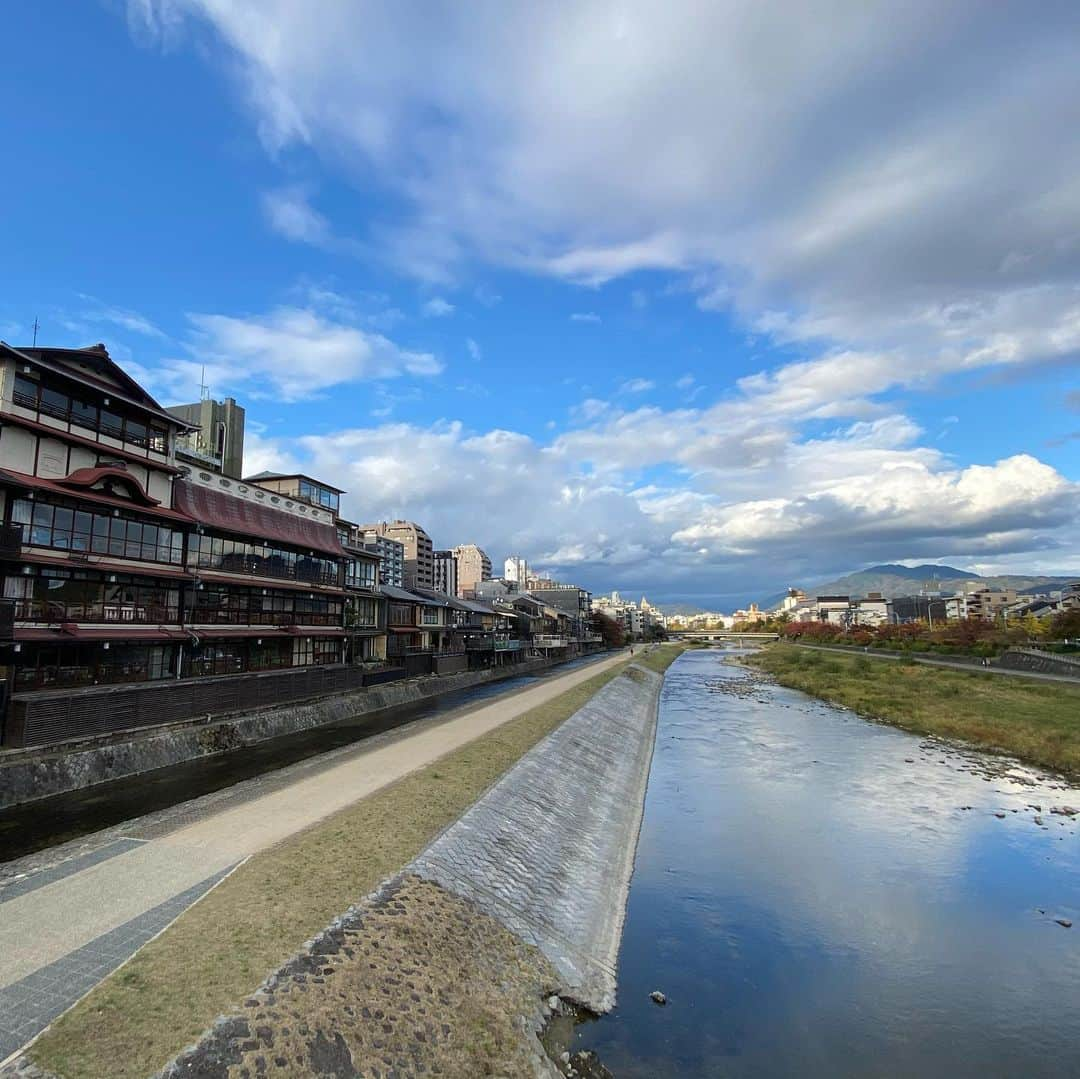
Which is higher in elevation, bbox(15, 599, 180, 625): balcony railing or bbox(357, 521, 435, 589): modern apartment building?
bbox(357, 521, 435, 589): modern apartment building

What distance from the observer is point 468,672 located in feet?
205

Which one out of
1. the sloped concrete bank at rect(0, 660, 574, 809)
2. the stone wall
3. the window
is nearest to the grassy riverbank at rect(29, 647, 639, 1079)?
the sloped concrete bank at rect(0, 660, 574, 809)

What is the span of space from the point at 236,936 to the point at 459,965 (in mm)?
3466

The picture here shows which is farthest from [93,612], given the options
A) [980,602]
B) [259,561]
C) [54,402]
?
[980,602]

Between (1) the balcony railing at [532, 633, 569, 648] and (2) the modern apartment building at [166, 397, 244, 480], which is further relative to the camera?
(1) the balcony railing at [532, 633, 569, 648]

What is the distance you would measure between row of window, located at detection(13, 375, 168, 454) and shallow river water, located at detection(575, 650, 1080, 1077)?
28706mm

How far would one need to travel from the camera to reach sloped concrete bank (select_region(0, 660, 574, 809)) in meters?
19.8

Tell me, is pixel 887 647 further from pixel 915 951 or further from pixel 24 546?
pixel 24 546

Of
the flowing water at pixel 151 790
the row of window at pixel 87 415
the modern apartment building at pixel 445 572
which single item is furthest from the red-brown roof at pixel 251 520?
the modern apartment building at pixel 445 572

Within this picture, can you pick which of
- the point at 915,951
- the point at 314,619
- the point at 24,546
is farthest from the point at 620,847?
the point at 314,619

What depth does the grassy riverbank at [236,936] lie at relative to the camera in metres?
6.84

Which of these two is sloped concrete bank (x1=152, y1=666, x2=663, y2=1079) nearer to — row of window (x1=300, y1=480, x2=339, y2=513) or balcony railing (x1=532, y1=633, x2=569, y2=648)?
row of window (x1=300, y1=480, x2=339, y2=513)

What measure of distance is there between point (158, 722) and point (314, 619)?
17626 mm

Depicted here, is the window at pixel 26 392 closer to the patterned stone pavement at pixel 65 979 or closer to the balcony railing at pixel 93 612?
the balcony railing at pixel 93 612
